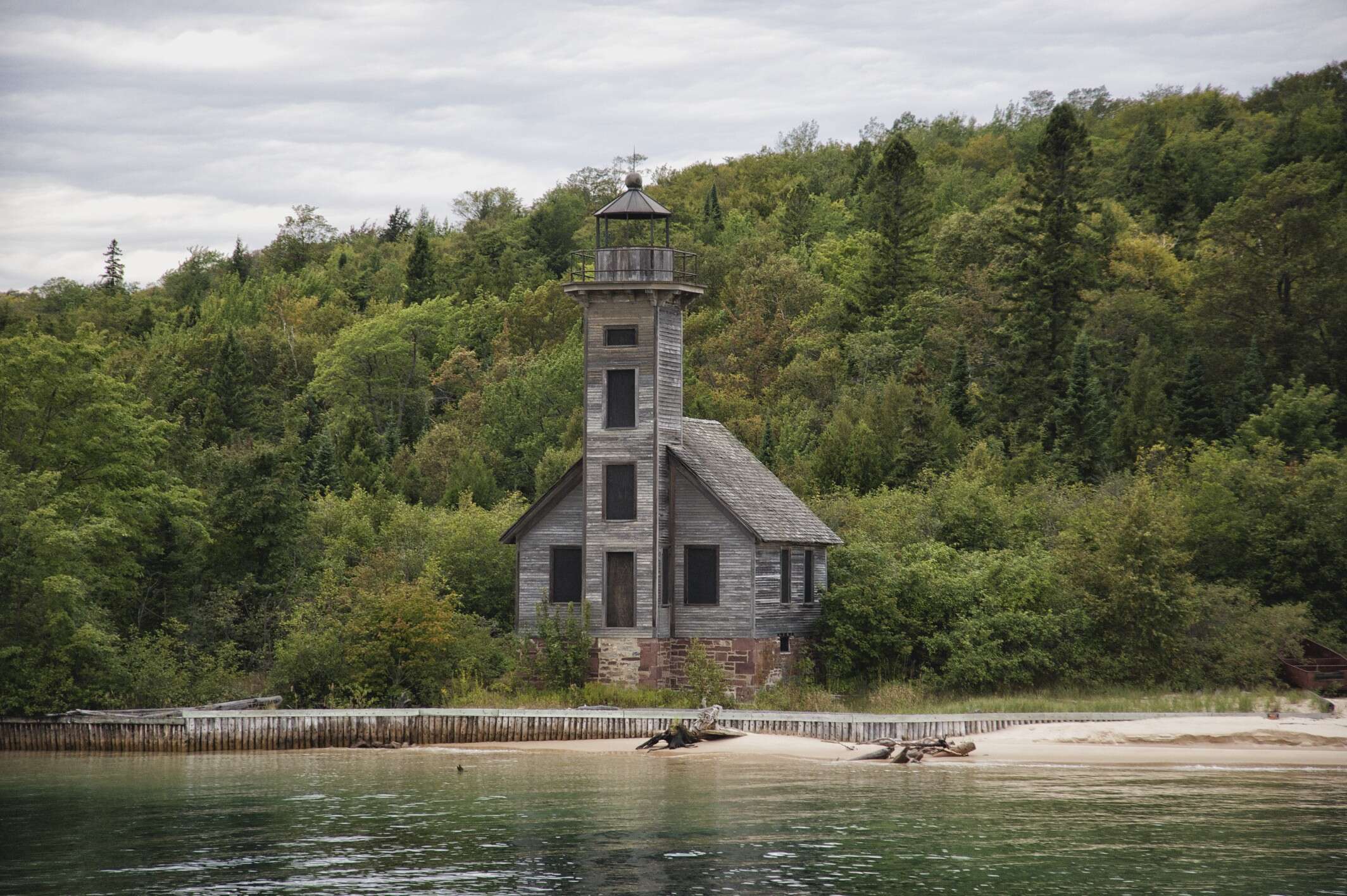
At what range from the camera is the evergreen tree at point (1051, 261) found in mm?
69438

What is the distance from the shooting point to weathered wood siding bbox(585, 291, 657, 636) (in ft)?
136

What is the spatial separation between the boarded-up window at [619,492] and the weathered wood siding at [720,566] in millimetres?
1188

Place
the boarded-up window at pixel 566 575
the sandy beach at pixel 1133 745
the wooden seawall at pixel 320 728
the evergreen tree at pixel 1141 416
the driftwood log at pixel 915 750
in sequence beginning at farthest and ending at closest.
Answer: the evergreen tree at pixel 1141 416 < the boarded-up window at pixel 566 575 < the wooden seawall at pixel 320 728 < the driftwood log at pixel 915 750 < the sandy beach at pixel 1133 745

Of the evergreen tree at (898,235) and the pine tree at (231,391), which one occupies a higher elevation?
the evergreen tree at (898,235)

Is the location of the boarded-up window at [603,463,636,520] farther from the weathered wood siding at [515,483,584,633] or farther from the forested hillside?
the forested hillside

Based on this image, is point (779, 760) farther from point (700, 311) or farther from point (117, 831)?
point (700, 311)

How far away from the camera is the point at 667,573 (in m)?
41.8

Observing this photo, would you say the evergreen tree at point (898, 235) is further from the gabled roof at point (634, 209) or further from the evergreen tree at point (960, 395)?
the gabled roof at point (634, 209)

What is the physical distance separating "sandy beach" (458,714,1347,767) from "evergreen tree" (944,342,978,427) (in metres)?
29.1

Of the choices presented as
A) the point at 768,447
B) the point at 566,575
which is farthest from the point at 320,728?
the point at 768,447

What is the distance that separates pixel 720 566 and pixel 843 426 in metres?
18.5

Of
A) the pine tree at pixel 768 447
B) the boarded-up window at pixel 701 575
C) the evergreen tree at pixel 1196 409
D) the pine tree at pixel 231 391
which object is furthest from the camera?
the pine tree at pixel 231 391

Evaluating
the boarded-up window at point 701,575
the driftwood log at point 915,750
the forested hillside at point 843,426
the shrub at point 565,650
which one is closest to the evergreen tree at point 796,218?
the forested hillside at point 843,426

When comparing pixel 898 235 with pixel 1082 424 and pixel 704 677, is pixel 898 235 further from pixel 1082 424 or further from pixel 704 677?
pixel 704 677
